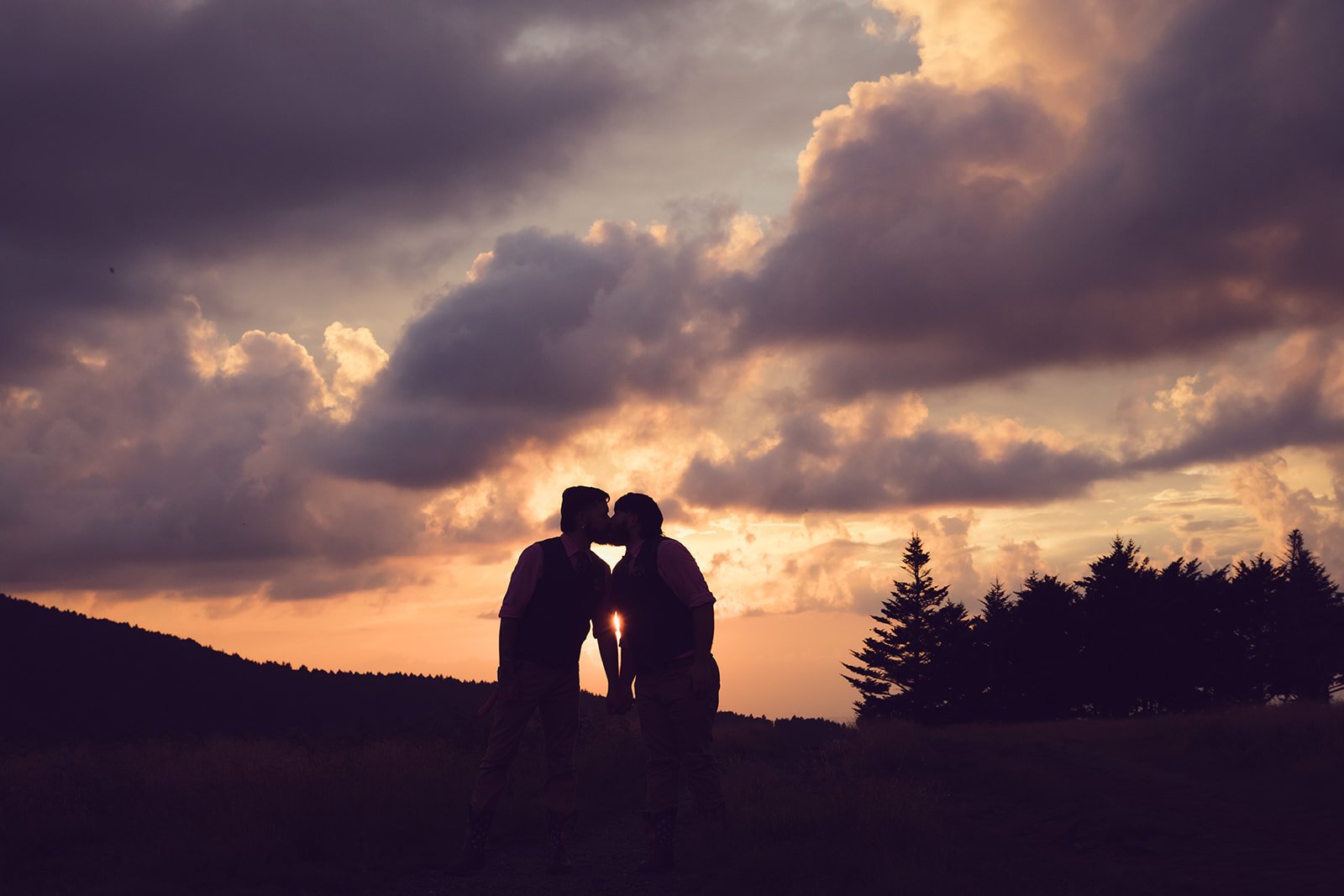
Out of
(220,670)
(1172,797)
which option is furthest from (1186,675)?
(220,670)

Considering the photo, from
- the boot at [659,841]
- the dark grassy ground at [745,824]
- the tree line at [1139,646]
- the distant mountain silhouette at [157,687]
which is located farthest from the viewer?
the distant mountain silhouette at [157,687]

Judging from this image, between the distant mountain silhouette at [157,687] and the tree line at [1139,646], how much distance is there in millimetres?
30501

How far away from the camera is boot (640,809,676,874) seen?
709cm

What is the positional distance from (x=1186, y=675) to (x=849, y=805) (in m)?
41.6

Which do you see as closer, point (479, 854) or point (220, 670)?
point (479, 854)

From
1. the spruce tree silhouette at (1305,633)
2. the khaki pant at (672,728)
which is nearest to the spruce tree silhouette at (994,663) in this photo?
the spruce tree silhouette at (1305,633)

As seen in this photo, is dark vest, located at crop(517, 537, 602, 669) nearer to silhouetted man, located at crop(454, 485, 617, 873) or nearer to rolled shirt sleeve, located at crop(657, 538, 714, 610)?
silhouetted man, located at crop(454, 485, 617, 873)

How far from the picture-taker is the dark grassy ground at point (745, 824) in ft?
22.1

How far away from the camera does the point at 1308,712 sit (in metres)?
15.4

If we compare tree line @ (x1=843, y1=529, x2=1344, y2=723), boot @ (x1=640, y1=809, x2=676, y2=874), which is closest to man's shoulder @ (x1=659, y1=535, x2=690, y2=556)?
boot @ (x1=640, y1=809, x2=676, y2=874)

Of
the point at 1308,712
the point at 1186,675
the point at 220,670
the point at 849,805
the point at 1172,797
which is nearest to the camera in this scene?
the point at 849,805

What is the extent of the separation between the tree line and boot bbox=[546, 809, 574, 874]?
1574 inches

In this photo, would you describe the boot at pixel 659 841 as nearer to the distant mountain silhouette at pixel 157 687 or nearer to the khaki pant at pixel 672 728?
the khaki pant at pixel 672 728

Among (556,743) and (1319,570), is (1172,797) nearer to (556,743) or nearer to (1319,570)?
(556,743)
